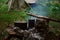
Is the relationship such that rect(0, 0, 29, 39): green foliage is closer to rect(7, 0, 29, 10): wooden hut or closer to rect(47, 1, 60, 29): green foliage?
rect(47, 1, 60, 29): green foliage

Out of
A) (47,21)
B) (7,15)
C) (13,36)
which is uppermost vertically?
(7,15)

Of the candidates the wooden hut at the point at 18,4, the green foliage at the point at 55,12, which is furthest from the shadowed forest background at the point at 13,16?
the wooden hut at the point at 18,4

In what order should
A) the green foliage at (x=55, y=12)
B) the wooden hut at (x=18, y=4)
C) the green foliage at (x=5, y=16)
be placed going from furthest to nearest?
the wooden hut at (x=18, y=4), the green foliage at (x=55, y=12), the green foliage at (x=5, y=16)

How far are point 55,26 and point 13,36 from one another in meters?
0.87

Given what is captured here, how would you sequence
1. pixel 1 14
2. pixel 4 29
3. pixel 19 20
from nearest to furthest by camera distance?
pixel 1 14
pixel 4 29
pixel 19 20

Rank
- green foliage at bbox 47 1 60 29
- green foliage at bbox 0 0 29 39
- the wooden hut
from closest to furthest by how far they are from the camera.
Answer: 1. green foliage at bbox 0 0 29 39
2. green foliage at bbox 47 1 60 29
3. the wooden hut

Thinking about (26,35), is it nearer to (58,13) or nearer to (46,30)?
(46,30)

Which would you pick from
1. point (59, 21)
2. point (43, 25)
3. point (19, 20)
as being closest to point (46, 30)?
point (43, 25)

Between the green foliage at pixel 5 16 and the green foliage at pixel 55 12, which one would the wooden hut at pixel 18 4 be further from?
the green foliage at pixel 55 12

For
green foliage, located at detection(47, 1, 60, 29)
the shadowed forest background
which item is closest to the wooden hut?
the shadowed forest background

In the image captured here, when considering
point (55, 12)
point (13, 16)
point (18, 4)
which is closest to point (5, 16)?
point (13, 16)

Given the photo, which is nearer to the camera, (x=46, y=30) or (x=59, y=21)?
(x=59, y=21)

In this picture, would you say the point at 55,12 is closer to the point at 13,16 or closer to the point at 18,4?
the point at 13,16

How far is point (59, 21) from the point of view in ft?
10.5
